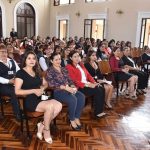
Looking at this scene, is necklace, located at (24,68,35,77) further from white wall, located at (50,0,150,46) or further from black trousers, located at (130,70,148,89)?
white wall, located at (50,0,150,46)

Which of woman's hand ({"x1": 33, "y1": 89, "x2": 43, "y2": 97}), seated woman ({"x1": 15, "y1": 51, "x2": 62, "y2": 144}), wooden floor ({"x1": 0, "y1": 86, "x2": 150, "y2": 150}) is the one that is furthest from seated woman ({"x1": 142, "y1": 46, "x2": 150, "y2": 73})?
woman's hand ({"x1": 33, "y1": 89, "x2": 43, "y2": 97})

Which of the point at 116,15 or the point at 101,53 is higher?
the point at 116,15

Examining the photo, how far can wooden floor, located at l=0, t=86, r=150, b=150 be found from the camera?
2.96 m

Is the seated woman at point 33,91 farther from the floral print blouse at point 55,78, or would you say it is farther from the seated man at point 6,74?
the seated man at point 6,74

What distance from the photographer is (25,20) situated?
13578 millimetres

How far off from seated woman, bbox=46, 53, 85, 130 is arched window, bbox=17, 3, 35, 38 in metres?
10.6

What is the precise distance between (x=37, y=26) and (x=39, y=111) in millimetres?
11471

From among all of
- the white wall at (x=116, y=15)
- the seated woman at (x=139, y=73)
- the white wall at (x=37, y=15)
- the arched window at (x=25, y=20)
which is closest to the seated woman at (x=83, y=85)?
the seated woman at (x=139, y=73)

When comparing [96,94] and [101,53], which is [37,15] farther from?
[96,94]

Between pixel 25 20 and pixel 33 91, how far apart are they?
1136 centimetres

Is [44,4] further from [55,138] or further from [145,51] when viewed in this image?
[55,138]

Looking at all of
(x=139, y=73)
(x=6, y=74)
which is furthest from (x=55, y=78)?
(x=139, y=73)

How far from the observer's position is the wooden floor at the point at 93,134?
9.73 ft

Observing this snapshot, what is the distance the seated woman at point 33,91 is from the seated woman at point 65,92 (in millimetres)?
276
